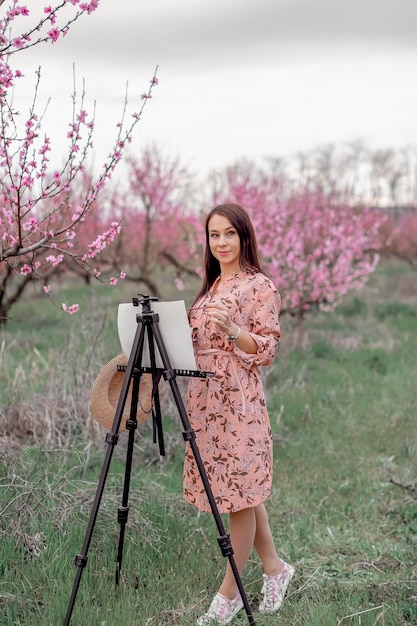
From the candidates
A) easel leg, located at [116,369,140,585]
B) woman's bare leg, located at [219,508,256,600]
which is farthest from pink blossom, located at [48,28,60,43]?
woman's bare leg, located at [219,508,256,600]

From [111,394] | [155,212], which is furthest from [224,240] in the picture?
[155,212]

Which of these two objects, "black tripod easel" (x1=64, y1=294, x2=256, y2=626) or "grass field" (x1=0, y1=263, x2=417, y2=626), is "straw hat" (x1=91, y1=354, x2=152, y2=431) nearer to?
"black tripod easel" (x1=64, y1=294, x2=256, y2=626)

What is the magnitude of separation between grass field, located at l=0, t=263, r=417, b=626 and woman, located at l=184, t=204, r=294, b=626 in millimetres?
409

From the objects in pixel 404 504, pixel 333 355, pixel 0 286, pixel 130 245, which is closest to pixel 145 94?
pixel 404 504

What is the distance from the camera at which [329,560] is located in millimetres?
4086

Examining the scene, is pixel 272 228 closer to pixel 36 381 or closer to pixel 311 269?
pixel 311 269

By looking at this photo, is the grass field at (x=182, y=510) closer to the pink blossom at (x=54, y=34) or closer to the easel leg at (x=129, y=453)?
the easel leg at (x=129, y=453)

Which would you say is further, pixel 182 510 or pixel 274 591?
pixel 182 510

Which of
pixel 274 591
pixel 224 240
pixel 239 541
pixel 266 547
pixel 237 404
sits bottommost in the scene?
pixel 274 591

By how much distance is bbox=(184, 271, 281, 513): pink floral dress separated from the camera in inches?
125

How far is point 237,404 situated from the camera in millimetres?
3182

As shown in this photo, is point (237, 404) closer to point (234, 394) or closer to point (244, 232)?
point (234, 394)

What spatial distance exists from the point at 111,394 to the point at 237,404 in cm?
60

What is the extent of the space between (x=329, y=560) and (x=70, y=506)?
4.72 feet
